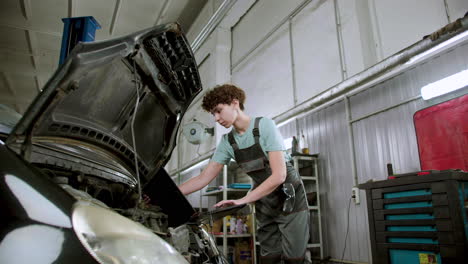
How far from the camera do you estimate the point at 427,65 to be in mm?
2512

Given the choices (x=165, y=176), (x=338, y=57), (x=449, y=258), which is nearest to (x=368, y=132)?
(x=338, y=57)

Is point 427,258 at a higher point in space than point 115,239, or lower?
lower

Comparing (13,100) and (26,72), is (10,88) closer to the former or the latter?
(13,100)

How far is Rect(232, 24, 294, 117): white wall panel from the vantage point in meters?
4.23

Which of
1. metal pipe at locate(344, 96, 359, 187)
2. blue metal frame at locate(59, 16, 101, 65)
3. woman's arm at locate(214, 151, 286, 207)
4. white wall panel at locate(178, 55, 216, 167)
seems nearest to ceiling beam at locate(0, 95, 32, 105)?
white wall panel at locate(178, 55, 216, 167)

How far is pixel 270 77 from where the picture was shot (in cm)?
462

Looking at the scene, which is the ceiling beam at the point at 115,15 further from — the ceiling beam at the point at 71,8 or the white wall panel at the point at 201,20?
the white wall panel at the point at 201,20

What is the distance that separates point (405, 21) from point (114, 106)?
256 centimetres

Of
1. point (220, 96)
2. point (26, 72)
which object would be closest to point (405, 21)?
point (220, 96)

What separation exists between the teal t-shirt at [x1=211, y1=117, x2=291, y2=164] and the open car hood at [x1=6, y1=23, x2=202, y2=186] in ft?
1.86

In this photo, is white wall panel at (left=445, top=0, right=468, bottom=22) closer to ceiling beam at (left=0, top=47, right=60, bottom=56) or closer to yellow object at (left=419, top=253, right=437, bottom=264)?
yellow object at (left=419, top=253, right=437, bottom=264)

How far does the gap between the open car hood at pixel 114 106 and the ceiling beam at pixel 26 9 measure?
5570mm

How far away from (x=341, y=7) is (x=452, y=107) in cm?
170

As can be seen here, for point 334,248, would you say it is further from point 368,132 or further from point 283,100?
point 283,100
